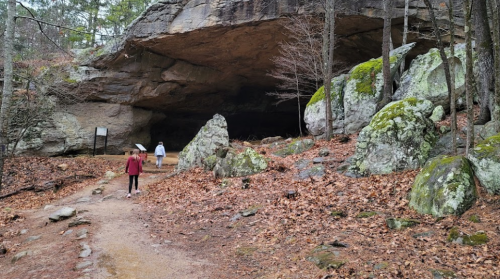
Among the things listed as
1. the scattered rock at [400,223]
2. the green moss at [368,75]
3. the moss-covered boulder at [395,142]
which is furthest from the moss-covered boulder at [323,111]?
the scattered rock at [400,223]

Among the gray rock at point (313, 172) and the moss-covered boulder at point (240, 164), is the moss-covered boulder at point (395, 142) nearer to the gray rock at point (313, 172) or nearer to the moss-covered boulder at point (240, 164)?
the gray rock at point (313, 172)

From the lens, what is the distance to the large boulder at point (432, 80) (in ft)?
37.9

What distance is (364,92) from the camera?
13328 millimetres

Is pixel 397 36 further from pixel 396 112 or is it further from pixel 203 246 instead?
pixel 203 246

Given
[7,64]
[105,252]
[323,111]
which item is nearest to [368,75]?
[323,111]

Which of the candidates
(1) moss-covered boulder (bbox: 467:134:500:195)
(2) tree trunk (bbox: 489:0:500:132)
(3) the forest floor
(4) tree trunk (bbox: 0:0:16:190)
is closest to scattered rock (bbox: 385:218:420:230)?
(3) the forest floor

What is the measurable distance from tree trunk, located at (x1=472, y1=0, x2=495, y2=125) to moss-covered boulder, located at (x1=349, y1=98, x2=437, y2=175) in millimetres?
1795

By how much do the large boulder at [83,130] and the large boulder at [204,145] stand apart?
37.0 feet

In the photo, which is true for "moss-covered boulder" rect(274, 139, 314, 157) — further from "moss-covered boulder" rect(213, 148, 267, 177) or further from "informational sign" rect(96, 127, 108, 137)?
"informational sign" rect(96, 127, 108, 137)

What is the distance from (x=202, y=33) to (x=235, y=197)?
13014 mm

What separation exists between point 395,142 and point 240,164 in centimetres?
469

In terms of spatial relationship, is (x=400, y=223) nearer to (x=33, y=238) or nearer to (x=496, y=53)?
(x=496, y=53)

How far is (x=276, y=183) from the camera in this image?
27.9 ft

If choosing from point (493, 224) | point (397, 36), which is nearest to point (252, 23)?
point (397, 36)
